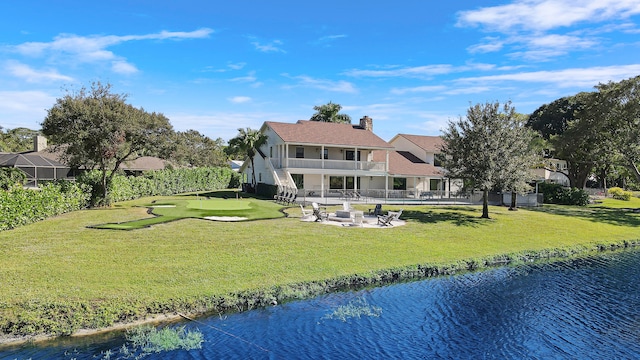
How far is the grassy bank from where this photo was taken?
10.4 metres

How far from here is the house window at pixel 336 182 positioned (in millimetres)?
41656

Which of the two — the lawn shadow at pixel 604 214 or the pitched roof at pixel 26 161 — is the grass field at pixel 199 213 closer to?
the pitched roof at pixel 26 161

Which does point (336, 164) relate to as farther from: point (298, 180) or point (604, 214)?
point (604, 214)

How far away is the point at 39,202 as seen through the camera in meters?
20.3

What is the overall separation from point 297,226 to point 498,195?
1023 inches

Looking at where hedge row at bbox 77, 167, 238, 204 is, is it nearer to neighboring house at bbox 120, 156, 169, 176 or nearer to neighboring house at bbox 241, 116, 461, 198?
neighboring house at bbox 120, 156, 169, 176

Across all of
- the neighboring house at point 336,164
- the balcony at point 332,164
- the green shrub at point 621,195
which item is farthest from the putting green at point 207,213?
the green shrub at point 621,195

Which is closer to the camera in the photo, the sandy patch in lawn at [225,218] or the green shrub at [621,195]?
the sandy patch in lawn at [225,218]

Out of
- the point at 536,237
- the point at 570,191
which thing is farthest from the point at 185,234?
the point at 570,191

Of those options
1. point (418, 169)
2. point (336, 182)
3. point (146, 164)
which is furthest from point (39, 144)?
point (418, 169)

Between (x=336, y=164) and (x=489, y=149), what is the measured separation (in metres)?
16.8

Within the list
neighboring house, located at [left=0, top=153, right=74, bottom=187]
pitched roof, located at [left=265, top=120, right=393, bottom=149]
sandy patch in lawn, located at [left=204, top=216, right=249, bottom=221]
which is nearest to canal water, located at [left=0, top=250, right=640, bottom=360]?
sandy patch in lawn, located at [left=204, top=216, right=249, bottom=221]

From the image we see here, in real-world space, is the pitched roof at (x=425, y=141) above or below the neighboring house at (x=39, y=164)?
above

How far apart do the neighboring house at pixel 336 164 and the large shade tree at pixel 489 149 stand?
12.0 m
